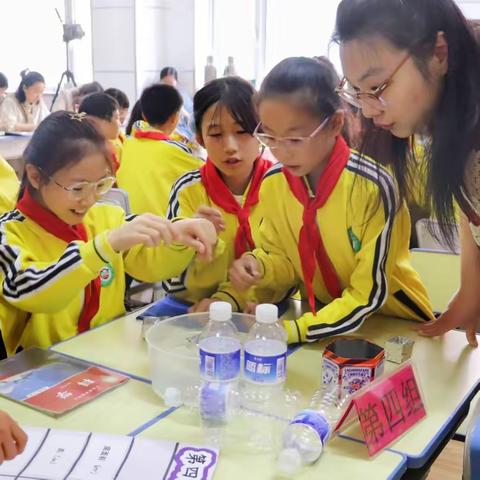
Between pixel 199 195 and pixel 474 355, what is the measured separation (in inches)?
32.9

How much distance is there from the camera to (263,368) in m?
1.07

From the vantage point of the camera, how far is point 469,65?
110cm

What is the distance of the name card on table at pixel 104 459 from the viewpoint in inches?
34.1

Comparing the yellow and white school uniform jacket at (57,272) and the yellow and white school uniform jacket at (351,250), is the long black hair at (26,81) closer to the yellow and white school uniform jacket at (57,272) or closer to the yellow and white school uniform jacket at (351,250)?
the yellow and white school uniform jacket at (57,272)

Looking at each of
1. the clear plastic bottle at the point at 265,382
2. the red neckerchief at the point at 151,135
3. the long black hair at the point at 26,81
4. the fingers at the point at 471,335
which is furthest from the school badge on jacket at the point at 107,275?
the long black hair at the point at 26,81

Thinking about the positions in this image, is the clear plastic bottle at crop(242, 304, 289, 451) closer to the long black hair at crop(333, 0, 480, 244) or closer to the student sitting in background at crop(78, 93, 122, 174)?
the long black hair at crop(333, 0, 480, 244)

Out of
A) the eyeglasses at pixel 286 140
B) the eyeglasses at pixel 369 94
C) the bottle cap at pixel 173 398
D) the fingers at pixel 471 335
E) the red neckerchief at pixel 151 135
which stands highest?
the eyeglasses at pixel 369 94

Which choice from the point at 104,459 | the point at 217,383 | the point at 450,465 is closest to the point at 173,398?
the point at 217,383

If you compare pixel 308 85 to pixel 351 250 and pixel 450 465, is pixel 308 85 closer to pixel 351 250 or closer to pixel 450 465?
pixel 351 250

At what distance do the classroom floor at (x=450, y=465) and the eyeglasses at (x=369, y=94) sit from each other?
120 centimetres

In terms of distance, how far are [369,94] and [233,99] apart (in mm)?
547

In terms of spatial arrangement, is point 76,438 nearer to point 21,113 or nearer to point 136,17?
point 21,113

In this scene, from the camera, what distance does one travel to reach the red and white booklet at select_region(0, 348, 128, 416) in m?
1.07

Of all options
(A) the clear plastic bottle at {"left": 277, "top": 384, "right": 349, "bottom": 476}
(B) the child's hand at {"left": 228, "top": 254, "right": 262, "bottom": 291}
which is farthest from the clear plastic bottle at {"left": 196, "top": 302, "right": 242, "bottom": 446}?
(B) the child's hand at {"left": 228, "top": 254, "right": 262, "bottom": 291}
